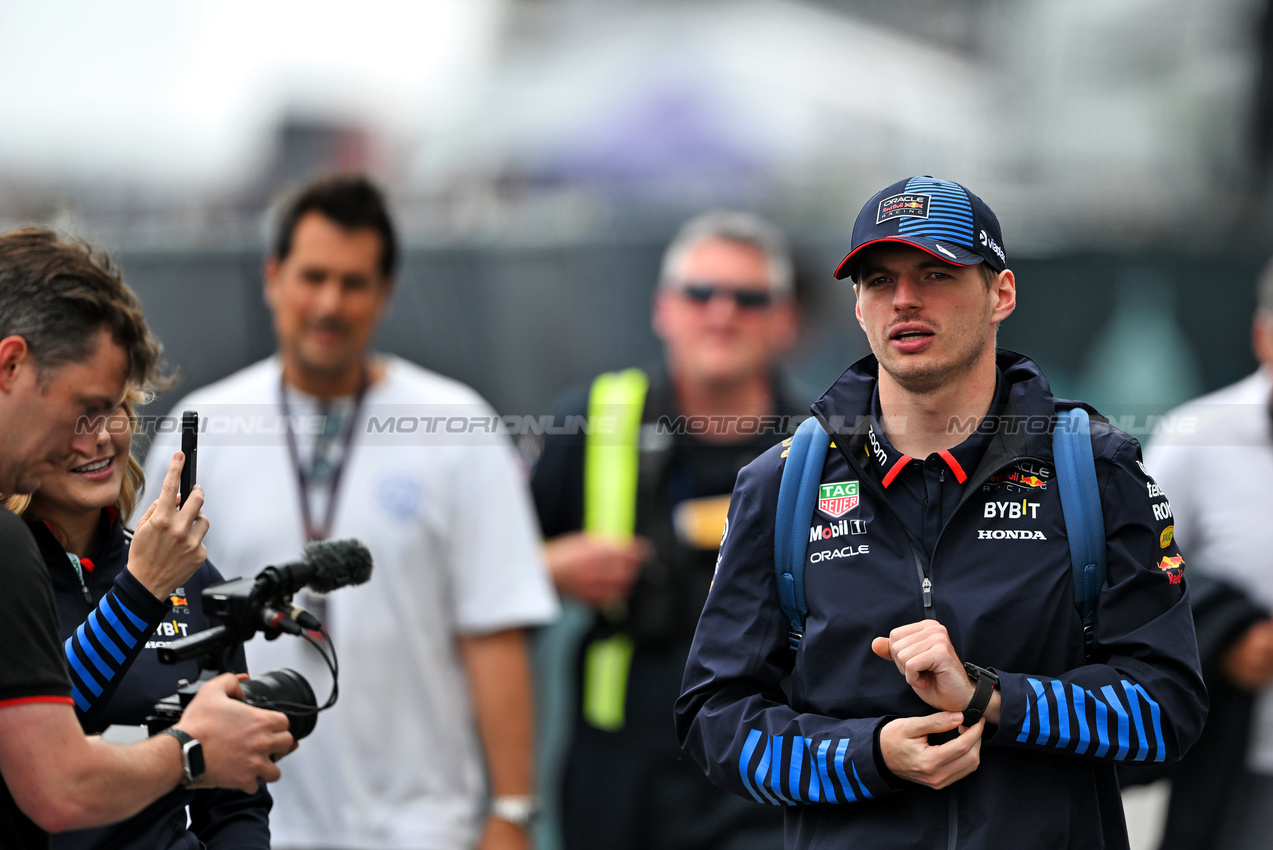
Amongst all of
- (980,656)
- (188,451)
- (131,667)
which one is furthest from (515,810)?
(980,656)

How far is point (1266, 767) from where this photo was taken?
13.2 feet

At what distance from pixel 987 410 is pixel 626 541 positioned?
209 cm

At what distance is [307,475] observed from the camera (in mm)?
4105

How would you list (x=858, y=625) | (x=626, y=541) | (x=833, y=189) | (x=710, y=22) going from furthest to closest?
(x=710, y=22) < (x=833, y=189) < (x=626, y=541) < (x=858, y=625)

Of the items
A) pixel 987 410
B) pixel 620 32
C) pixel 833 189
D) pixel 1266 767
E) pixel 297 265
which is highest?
pixel 620 32

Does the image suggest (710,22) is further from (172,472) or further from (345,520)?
(172,472)

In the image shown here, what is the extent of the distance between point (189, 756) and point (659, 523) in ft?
7.42

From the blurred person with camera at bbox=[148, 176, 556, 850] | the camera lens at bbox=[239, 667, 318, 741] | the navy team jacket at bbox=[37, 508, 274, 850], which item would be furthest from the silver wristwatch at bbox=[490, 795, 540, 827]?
the camera lens at bbox=[239, 667, 318, 741]

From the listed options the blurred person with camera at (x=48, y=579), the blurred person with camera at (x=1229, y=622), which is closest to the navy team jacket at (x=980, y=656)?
the blurred person with camera at (x=48, y=579)

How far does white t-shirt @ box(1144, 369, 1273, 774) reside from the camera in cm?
408

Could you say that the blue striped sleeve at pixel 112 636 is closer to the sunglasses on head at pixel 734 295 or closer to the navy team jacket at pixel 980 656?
the navy team jacket at pixel 980 656

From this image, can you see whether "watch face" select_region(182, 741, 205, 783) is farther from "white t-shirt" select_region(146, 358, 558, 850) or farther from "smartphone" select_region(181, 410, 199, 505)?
"white t-shirt" select_region(146, 358, 558, 850)

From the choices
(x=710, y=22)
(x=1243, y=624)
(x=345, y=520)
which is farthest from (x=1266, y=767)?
(x=710, y=22)

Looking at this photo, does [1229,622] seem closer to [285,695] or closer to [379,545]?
[379,545]
